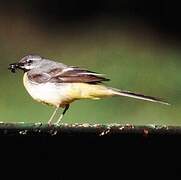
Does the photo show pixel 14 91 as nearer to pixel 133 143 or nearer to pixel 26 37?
pixel 26 37

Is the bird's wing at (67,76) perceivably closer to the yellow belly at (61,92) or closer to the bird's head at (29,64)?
the yellow belly at (61,92)

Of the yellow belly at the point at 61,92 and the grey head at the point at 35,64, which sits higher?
the grey head at the point at 35,64

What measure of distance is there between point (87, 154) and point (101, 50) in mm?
11286

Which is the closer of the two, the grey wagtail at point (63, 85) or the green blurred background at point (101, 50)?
the grey wagtail at point (63, 85)

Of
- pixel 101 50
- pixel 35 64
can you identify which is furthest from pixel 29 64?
pixel 101 50

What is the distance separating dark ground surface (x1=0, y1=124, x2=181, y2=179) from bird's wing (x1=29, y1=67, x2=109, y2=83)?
3.38m

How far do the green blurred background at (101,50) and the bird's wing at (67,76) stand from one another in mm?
2709

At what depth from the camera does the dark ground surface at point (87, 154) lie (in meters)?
2.14

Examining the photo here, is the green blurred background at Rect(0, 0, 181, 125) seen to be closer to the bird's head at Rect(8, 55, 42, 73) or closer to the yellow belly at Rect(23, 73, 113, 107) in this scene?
the bird's head at Rect(8, 55, 42, 73)

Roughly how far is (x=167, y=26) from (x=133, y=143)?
43.1ft

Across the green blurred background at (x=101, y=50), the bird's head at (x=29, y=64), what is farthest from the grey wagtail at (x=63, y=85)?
the green blurred background at (x=101, y=50)

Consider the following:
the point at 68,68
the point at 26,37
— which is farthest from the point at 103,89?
the point at 26,37

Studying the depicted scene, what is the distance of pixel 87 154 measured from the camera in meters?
2.16

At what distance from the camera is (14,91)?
1076 centimetres
